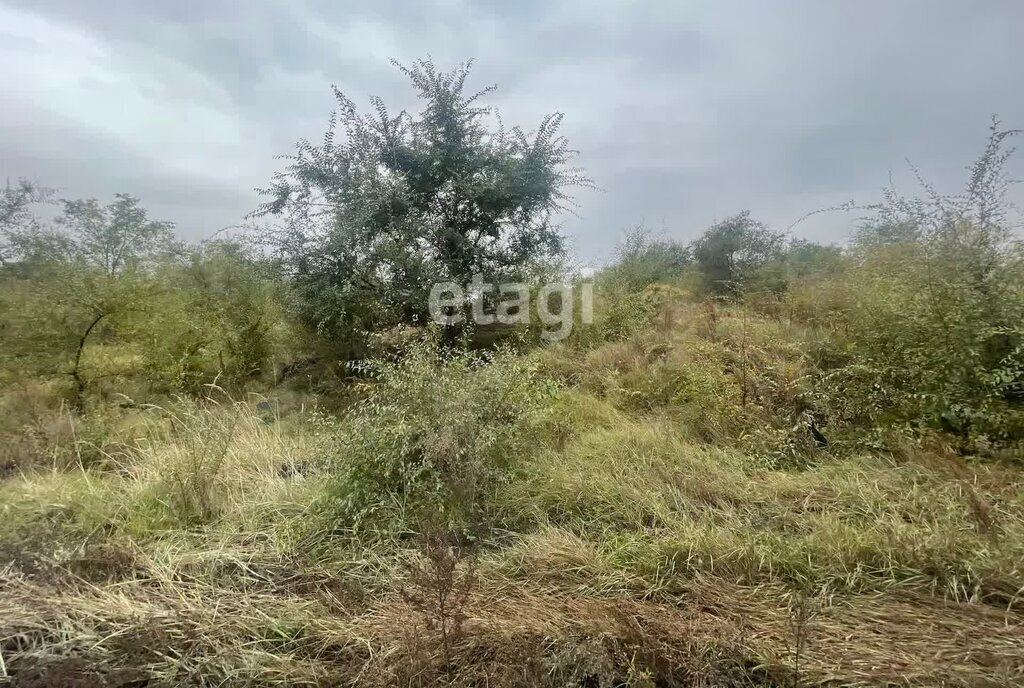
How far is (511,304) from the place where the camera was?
270 inches

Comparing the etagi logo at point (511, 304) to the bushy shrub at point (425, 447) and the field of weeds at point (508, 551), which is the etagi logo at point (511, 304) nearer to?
the field of weeds at point (508, 551)

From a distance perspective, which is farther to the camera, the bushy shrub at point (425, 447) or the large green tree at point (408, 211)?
the large green tree at point (408, 211)

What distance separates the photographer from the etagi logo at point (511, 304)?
6203 mm

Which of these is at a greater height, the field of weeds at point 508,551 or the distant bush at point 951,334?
the distant bush at point 951,334

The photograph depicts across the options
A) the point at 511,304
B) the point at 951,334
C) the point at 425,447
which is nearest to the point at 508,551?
the point at 425,447

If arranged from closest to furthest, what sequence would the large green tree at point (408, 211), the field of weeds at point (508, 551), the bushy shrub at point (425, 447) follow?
the field of weeds at point (508, 551)
the bushy shrub at point (425, 447)
the large green tree at point (408, 211)

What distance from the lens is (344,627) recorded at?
6.91 feet

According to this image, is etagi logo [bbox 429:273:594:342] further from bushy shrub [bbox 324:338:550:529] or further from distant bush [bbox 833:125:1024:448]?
distant bush [bbox 833:125:1024:448]

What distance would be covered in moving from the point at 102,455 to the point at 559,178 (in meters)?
5.83

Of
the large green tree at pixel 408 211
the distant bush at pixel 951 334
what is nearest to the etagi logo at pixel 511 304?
the large green tree at pixel 408 211


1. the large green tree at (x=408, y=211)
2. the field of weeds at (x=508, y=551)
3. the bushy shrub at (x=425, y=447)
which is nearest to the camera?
the field of weeds at (x=508, y=551)

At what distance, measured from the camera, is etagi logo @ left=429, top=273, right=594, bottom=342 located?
6.20 m

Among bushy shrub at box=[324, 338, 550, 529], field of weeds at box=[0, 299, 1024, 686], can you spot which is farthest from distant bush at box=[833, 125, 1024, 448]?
bushy shrub at box=[324, 338, 550, 529]

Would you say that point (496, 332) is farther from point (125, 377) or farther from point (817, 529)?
point (817, 529)
